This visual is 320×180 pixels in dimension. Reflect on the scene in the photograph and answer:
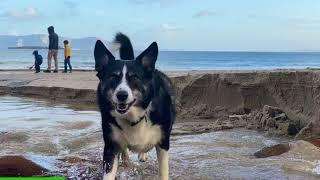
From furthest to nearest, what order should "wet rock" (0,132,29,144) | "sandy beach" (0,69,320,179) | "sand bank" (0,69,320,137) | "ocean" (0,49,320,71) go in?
"ocean" (0,49,320,71) < "sand bank" (0,69,320,137) < "wet rock" (0,132,29,144) < "sandy beach" (0,69,320,179)

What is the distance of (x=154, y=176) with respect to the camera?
6.07m

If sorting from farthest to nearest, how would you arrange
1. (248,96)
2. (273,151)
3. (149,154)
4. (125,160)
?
1. (248,96)
2. (149,154)
3. (273,151)
4. (125,160)

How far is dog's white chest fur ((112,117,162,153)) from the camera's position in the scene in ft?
17.3

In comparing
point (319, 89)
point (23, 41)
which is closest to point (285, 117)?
point (319, 89)

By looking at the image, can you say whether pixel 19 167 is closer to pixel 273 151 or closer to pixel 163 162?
pixel 163 162

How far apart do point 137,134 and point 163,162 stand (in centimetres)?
49

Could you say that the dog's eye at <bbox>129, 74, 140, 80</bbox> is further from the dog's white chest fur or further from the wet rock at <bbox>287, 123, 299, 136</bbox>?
the wet rock at <bbox>287, 123, 299, 136</bbox>

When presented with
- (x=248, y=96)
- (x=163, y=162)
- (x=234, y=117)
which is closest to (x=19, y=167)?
(x=163, y=162)

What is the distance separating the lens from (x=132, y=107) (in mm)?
5082

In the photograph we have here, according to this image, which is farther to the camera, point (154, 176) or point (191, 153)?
point (191, 153)

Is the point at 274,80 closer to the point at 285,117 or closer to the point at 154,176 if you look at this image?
the point at 285,117

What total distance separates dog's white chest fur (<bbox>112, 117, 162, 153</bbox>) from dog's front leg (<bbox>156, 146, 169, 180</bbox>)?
0.53ft

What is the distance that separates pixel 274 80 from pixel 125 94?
242 inches

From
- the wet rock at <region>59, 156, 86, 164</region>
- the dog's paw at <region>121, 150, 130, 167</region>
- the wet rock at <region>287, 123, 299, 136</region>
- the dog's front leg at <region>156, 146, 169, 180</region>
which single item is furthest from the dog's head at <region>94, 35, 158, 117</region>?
the wet rock at <region>287, 123, 299, 136</region>
